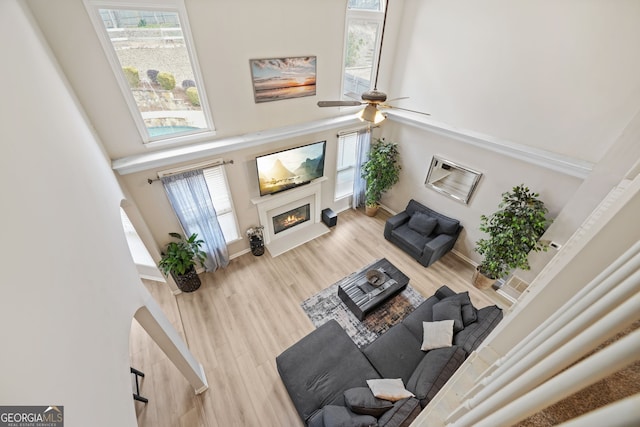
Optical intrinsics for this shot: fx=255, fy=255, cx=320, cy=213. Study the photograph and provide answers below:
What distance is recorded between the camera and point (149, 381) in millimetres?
3340

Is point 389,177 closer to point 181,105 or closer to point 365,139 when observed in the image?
point 365,139

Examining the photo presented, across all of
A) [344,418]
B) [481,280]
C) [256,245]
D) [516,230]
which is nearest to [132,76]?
[256,245]

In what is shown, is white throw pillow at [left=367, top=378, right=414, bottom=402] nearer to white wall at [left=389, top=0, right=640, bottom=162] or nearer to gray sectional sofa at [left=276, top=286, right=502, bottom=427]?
gray sectional sofa at [left=276, top=286, right=502, bottom=427]

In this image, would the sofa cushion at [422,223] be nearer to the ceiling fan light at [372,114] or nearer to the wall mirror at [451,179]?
the wall mirror at [451,179]

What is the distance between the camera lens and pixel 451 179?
5105 millimetres

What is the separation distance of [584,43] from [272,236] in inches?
212

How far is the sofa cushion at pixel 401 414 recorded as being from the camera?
2.34 m

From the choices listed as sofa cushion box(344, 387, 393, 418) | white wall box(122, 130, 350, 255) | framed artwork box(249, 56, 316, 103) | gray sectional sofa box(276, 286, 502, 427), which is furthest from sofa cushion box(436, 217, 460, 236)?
framed artwork box(249, 56, 316, 103)

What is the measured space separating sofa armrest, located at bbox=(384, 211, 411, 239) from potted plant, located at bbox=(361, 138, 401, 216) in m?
0.71

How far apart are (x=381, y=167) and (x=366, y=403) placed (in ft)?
13.8

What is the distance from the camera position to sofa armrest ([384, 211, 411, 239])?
5344 millimetres

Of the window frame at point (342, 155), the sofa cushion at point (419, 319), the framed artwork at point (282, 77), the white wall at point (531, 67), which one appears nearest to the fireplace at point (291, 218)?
the window frame at point (342, 155)

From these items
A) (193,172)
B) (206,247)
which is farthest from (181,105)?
(206,247)

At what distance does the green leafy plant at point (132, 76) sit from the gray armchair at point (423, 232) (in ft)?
15.4
